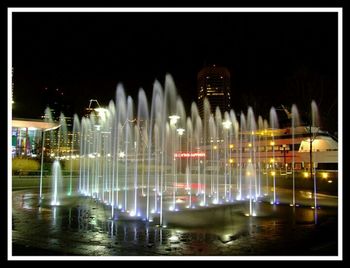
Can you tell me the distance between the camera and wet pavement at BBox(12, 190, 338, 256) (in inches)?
244

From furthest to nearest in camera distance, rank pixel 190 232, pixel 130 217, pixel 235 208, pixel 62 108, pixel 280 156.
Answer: pixel 280 156
pixel 62 108
pixel 235 208
pixel 130 217
pixel 190 232

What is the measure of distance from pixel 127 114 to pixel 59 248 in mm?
13654

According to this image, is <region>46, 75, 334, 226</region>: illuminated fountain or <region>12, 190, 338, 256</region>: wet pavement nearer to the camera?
<region>12, 190, 338, 256</region>: wet pavement

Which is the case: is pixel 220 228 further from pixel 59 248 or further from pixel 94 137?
pixel 94 137

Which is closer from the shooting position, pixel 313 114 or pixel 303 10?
pixel 303 10

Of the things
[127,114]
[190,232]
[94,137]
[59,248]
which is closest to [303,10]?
[190,232]

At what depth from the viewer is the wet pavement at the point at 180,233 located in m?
6.21

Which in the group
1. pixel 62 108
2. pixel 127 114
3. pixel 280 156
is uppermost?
pixel 62 108

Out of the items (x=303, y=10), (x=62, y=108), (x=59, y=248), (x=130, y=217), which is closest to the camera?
(x=303, y=10)

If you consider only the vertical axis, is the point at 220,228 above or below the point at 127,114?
below

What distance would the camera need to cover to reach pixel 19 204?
1261 centimetres

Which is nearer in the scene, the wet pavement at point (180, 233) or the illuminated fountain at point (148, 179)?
the wet pavement at point (180, 233)

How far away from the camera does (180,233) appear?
7.71m

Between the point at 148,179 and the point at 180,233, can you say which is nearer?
the point at 180,233
